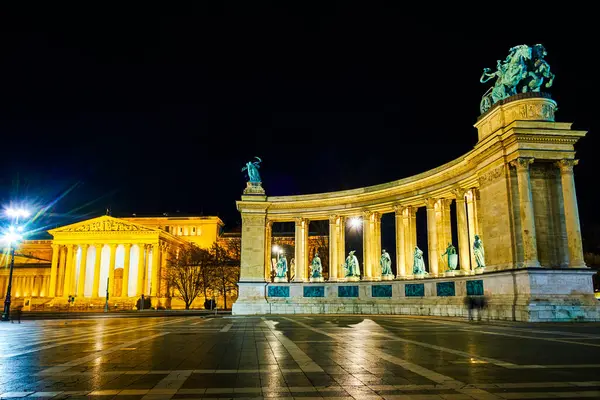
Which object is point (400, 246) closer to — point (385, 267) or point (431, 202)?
point (385, 267)

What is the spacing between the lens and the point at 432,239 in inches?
1718

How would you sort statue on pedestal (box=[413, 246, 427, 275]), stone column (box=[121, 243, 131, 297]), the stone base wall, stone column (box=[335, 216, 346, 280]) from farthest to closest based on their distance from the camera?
1. stone column (box=[121, 243, 131, 297])
2. stone column (box=[335, 216, 346, 280])
3. statue on pedestal (box=[413, 246, 427, 275])
4. the stone base wall

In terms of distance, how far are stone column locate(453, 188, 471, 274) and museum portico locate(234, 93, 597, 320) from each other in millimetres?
88

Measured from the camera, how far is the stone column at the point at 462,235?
40625 millimetres

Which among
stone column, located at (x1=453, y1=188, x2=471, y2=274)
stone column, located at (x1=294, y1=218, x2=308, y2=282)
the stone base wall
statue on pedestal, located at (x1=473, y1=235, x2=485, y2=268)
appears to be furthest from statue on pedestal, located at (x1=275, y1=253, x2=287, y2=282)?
statue on pedestal, located at (x1=473, y1=235, x2=485, y2=268)

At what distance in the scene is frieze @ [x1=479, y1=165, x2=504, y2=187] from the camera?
33719 mm

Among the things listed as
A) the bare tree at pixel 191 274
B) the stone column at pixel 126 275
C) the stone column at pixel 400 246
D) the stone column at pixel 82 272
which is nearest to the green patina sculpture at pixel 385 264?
the stone column at pixel 400 246

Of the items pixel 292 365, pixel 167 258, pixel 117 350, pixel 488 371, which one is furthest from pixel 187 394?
pixel 167 258

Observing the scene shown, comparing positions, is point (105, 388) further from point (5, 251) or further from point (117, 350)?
point (5, 251)

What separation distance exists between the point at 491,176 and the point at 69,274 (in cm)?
10269

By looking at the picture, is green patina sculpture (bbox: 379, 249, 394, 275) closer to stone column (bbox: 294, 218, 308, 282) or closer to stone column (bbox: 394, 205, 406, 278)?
stone column (bbox: 394, 205, 406, 278)

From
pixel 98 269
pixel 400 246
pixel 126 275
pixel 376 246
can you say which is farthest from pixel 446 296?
pixel 98 269

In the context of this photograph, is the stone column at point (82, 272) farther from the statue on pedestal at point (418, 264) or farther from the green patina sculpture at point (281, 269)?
the statue on pedestal at point (418, 264)

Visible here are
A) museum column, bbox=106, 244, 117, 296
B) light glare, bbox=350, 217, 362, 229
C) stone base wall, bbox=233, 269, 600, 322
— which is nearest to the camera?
stone base wall, bbox=233, 269, 600, 322
